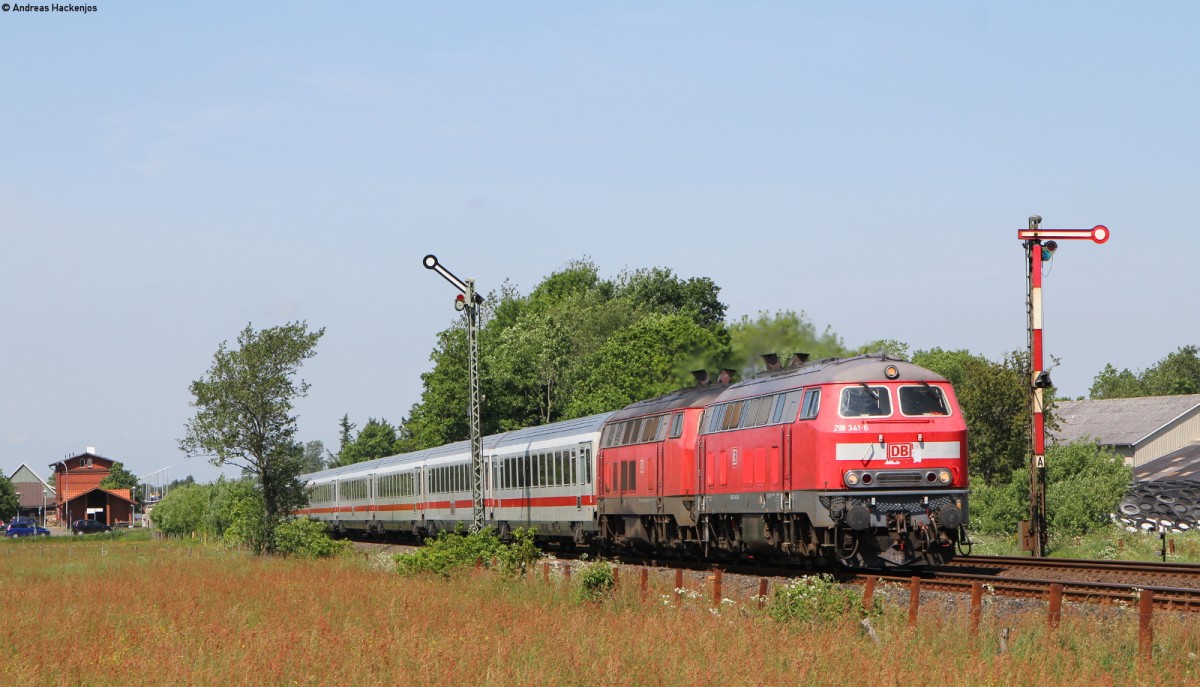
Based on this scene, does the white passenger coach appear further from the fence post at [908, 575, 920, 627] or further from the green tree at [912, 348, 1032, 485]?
the green tree at [912, 348, 1032, 485]

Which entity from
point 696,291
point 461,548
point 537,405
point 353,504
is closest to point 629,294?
point 696,291

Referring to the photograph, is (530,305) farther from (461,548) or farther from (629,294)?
(461,548)

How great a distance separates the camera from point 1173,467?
74.4 meters

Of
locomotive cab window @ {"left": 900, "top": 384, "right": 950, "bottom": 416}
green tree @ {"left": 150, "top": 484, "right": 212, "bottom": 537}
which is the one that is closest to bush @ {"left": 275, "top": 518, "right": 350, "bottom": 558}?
locomotive cab window @ {"left": 900, "top": 384, "right": 950, "bottom": 416}

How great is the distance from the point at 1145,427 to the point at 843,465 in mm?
68465

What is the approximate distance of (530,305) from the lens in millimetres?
112125

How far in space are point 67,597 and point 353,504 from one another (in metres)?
41.1

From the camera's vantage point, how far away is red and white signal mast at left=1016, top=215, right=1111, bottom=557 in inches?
1212

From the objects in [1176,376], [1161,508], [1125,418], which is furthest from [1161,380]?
[1161,508]

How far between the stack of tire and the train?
2233 centimetres

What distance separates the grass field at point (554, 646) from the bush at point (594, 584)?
12.0 inches

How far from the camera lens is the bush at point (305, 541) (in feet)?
132

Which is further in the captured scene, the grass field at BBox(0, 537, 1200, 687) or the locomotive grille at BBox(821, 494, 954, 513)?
the locomotive grille at BBox(821, 494, 954, 513)

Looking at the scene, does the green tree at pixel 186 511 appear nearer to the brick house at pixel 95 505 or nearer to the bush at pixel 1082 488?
the brick house at pixel 95 505
